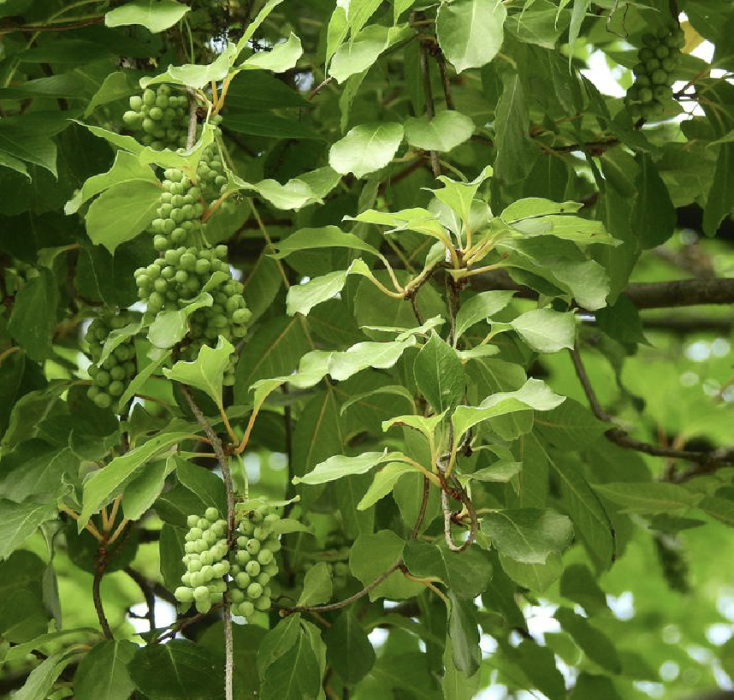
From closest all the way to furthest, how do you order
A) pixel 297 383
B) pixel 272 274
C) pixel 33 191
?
pixel 297 383, pixel 33 191, pixel 272 274

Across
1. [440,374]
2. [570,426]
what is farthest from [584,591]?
[440,374]

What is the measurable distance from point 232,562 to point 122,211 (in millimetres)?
337

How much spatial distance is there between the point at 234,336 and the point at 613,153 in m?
0.57

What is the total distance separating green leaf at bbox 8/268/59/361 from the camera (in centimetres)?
132

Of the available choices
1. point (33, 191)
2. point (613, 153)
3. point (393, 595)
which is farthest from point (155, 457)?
point (613, 153)

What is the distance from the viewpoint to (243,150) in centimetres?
161

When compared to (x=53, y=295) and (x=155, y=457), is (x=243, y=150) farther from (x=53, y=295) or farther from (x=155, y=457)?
(x=155, y=457)

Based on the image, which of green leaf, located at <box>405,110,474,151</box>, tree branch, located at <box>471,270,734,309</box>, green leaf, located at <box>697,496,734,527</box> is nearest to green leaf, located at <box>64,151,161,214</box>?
green leaf, located at <box>405,110,474,151</box>

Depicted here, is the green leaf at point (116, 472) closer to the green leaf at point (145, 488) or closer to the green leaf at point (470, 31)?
the green leaf at point (145, 488)

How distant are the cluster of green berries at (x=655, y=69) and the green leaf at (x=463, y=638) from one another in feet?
1.93

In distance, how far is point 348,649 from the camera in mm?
1320

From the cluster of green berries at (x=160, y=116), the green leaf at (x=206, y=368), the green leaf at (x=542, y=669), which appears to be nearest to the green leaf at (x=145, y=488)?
the green leaf at (x=206, y=368)

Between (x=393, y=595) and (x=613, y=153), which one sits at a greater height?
(x=613, y=153)

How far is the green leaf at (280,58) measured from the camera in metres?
0.98
